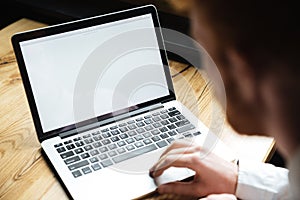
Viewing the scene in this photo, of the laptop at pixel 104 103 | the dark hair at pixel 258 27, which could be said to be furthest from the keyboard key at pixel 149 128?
the dark hair at pixel 258 27

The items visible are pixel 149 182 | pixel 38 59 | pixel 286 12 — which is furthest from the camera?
pixel 38 59

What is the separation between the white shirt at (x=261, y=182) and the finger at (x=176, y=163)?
10cm

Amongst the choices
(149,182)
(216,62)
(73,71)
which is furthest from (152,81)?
(216,62)

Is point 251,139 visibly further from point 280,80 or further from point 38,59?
point 280,80

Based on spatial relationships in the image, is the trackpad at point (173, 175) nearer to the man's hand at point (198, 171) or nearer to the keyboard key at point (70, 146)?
the man's hand at point (198, 171)

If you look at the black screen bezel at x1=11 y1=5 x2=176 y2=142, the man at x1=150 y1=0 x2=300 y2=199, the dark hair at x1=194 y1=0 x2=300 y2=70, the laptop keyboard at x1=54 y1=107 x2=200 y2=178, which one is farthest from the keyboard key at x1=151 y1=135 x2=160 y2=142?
the dark hair at x1=194 y1=0 x2=300 y2=70

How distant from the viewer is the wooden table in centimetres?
97

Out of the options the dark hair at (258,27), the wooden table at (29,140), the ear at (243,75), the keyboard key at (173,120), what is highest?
the dark hair at (258,27)

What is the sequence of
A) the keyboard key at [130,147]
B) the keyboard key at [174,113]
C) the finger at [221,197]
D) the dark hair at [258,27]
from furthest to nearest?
the keyboard key at [174,113]
the keyboard key at [130,147]
the finger at [221,197]
the dark hair at [258,27]

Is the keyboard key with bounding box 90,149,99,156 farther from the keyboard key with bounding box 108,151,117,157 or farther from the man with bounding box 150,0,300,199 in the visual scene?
the man with bounding box 150,0,300,199

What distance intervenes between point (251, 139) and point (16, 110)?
0.54 meters

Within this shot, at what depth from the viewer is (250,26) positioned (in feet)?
1.73

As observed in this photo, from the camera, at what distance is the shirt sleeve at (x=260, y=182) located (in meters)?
0.98

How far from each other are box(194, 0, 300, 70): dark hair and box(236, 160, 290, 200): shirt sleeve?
49cm
